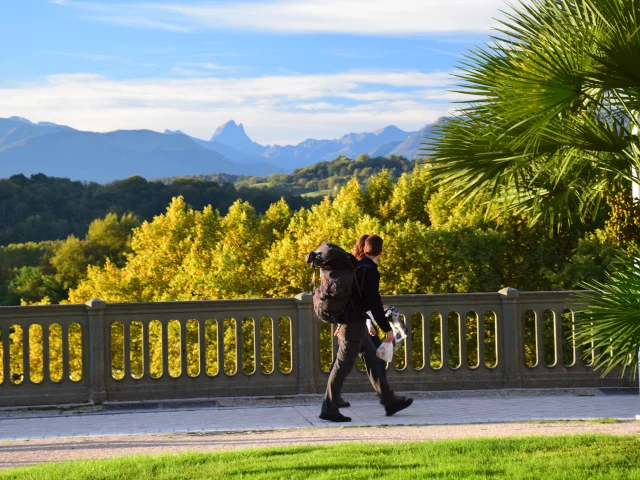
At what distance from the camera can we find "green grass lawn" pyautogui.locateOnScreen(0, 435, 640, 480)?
5.56m

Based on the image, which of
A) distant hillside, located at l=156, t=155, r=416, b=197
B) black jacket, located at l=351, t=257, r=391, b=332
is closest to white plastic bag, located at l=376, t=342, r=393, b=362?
black jacket, located at l=351, t=257, r=391, b=332

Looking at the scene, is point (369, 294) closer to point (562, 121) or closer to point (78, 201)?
point (562, 121)

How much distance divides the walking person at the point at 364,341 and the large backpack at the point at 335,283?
2.9 inches

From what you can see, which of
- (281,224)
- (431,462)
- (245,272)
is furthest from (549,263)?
(431,462)

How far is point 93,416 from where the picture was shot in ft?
29.2

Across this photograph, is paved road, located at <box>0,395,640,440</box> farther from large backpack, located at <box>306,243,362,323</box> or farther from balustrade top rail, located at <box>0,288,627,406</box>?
large backpack, located at <box>306,243,362,323</box>

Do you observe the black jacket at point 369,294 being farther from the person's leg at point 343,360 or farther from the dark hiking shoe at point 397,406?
the dark hiking shoe at point 397,406

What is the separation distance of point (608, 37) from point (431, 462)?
338cm

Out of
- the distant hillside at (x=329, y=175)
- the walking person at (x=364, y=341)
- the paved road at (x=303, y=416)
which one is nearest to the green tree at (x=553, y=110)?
the walking person at (x=364, y=341)

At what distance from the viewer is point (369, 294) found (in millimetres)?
7992

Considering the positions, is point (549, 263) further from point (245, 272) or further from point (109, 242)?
point (109, 242)

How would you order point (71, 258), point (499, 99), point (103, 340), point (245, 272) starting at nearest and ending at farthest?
point (499, 99)
point (103, 340)
point (245, 272)
point (71, 258)

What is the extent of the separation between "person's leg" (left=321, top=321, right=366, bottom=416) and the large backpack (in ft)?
0.42

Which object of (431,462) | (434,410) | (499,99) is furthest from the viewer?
(434,410)
